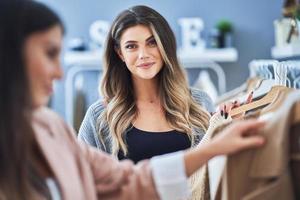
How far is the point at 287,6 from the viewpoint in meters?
2.78

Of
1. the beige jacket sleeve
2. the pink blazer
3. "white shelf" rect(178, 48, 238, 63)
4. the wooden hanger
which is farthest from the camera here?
"white shelf" rect(178, 48, 238, 63)

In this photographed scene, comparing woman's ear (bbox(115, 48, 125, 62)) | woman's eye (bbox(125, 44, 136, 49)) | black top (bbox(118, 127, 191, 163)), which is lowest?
black top (bbox(118, 127, 191, 163))

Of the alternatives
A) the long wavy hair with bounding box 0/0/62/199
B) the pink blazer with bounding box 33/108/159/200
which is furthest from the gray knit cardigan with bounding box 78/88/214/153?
the long wavy hair with bounding box 0/0/62/199

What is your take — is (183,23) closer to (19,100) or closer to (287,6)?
(287,6)

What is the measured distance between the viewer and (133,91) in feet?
6.00

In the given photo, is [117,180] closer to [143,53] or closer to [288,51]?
[143,53]

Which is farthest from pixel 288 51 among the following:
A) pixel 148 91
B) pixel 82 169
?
pixel 82 169

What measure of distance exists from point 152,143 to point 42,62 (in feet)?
2.91

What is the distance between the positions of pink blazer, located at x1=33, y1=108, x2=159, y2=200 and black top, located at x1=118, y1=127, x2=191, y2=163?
619 mm

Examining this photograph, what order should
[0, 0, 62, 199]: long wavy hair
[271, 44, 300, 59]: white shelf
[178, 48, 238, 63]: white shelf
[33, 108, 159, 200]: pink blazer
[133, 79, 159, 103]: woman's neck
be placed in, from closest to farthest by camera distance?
[0, 0, 62, 199]: long wavy hair, [33, 108, 159, 200]: pink blazer, [133, 79, 159, 103]: woman's neck, [271, 44, 300, 59]: white shelf, [178, 48, 238, 63]: white shelf

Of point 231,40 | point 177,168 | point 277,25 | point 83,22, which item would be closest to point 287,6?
point 277,25

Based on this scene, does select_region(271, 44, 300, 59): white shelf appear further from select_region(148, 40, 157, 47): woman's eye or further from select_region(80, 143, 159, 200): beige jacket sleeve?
select_region(80, 143, 159, 200): beige jacket sleeve

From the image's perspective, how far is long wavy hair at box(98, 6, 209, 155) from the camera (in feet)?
5.65

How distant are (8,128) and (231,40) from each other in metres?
2.43
